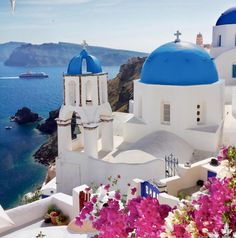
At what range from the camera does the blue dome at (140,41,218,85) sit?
14398mm

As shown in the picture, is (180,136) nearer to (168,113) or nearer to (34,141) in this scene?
(168,113)

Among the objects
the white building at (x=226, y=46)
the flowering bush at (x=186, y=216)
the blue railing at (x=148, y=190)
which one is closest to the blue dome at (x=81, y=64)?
the blue railing at (x=148, y=190)

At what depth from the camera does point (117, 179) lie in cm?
1273

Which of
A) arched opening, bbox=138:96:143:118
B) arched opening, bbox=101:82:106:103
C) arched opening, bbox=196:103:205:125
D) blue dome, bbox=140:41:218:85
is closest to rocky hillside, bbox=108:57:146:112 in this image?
arched opening, bbox=138:96:143:118

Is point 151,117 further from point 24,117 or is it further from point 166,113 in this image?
point 24,117

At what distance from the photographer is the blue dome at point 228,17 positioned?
71.8 feet

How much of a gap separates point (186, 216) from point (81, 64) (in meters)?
10.8

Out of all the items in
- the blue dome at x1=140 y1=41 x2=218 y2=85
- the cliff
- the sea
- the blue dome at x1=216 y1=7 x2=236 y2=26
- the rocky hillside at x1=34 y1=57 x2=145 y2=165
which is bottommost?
the sea

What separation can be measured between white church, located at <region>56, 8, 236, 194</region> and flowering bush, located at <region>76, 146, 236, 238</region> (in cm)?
864

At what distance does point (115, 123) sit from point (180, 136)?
14.0 ft

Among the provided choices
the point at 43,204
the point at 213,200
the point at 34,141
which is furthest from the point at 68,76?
the point at 34,141

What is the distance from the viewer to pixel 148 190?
31.2 ft

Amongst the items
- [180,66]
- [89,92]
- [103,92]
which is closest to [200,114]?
[180,66]

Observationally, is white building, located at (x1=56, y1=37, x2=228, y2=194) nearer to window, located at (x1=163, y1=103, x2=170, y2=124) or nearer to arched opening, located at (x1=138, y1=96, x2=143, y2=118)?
window, located at (x1=163, y1=103, x2=170, y2=124)
